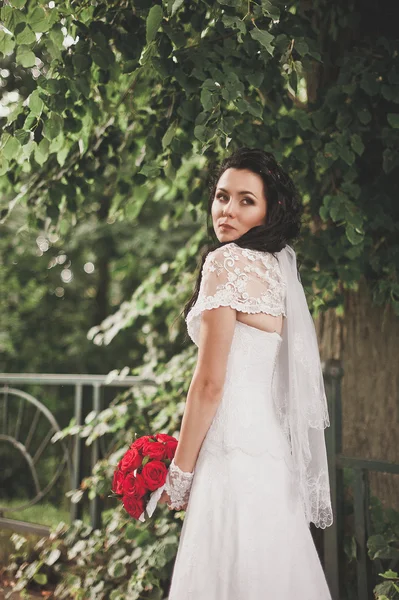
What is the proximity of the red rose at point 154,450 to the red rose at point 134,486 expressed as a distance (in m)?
0.08

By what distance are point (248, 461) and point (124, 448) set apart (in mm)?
1764

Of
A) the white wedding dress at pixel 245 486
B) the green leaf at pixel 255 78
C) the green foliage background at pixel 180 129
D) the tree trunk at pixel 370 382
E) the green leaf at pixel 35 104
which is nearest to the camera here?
the white wedding dress at pixel 245 486

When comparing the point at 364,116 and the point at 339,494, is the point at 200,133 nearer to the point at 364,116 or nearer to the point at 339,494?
the point at 364,116

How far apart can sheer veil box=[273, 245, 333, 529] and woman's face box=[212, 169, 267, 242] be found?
0.16m

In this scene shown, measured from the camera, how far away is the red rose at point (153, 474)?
212cm

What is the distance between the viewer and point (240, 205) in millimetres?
2334

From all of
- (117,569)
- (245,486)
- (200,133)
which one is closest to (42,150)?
(200,133)

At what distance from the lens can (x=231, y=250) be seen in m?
2.18

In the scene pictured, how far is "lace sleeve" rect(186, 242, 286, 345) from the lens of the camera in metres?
2.12

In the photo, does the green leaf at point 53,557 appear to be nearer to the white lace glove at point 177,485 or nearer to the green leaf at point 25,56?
the white lace glove at point 177,485

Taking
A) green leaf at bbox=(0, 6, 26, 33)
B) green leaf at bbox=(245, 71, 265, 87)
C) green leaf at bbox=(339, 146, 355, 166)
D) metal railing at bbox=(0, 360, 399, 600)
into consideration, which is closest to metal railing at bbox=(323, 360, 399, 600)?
metal railing at bbox=(0, 360, 399, 600)

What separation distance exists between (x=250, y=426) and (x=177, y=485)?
31cm

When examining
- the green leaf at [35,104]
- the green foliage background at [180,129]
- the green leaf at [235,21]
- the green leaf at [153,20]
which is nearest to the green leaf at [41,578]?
the green foliage background at [180,129]

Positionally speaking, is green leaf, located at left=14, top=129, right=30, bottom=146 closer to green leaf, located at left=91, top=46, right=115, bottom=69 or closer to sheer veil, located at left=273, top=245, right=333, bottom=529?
green leaf, located at left=91, top=46, right=115, bottom=69
